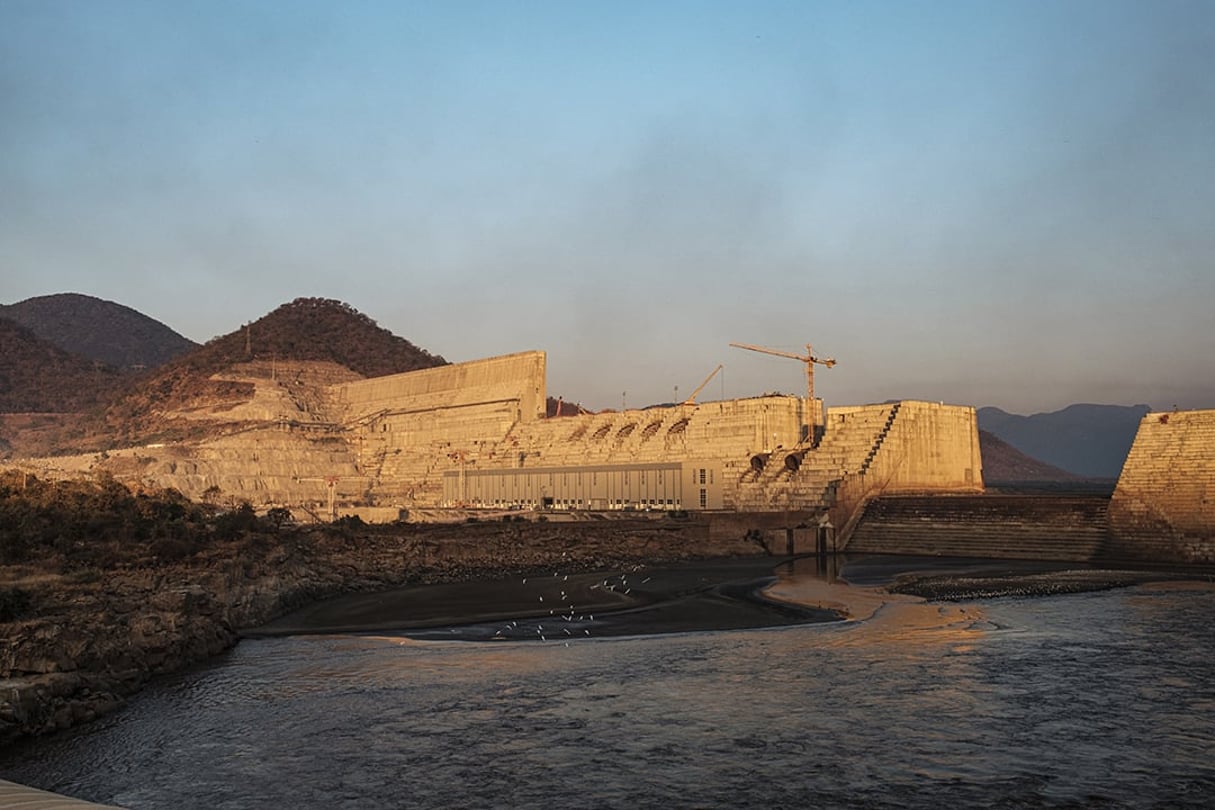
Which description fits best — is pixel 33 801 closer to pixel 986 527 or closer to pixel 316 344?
pixel 986 527

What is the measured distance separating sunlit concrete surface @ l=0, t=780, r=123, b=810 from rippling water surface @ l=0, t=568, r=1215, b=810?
4.98 metres

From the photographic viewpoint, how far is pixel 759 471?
67.2 m

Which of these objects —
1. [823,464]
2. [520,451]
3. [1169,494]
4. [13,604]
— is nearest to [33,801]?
[13,604]

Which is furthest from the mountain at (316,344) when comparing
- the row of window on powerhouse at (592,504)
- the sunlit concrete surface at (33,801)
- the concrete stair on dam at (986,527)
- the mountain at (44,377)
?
the sunlit concrete surface at (33,801)

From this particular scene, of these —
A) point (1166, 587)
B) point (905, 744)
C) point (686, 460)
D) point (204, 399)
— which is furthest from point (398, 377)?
point (905, 744)

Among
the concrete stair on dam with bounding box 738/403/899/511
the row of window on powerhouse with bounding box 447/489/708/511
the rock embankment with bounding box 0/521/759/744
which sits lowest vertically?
the rock embankment with bounding box 0/521/759/744

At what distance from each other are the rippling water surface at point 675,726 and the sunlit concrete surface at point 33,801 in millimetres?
4979

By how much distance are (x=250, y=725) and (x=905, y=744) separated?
13.4m

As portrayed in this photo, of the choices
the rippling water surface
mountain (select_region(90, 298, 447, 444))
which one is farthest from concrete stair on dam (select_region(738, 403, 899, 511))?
mountain (select_region(90, 298, 447, 444))

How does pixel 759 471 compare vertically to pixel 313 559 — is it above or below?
above

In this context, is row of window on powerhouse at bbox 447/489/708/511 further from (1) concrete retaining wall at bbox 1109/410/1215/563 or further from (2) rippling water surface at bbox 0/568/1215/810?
(2) rippling water surface at bbox 0/568/1215/810

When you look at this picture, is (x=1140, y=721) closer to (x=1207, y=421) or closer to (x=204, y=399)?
(x=1207, y=421)

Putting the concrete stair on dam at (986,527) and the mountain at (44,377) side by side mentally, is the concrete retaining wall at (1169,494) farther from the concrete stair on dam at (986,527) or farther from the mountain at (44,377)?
the mountain at (44,377)

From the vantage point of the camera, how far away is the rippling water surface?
597 inches
